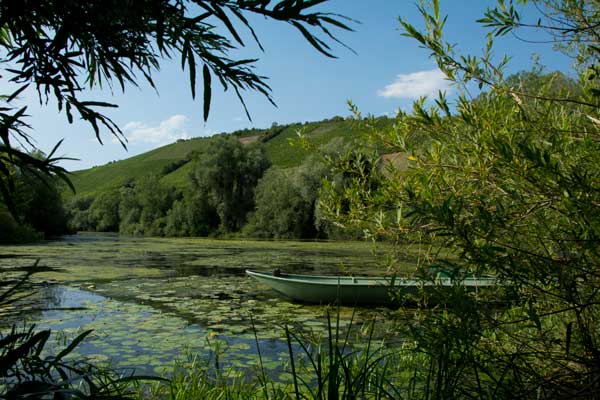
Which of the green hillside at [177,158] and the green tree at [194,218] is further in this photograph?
the green hillside at [177,158]

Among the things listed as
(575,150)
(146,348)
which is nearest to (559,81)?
(575,150)

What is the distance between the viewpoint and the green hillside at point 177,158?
5888 centimetres

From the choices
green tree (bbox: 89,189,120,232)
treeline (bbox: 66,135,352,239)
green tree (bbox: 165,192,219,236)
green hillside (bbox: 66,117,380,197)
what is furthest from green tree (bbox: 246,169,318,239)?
green tree (bbox: 89,189,120,232)

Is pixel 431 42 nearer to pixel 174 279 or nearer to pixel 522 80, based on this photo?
pixel 522 80

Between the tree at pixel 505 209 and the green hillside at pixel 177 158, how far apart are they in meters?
51.3

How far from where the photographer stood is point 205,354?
4.92 metres

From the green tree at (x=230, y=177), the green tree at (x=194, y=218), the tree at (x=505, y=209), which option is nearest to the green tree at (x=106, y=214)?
the green tree at (x=194, y=218)

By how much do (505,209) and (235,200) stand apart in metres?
35.7

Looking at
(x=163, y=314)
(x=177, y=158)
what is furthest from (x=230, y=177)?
(x=177, y=158)

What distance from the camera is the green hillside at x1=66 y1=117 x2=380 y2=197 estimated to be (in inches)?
2318

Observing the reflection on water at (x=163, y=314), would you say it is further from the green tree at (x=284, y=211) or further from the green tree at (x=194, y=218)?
the green tree at (x=194, y=218)

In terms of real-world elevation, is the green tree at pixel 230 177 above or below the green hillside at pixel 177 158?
below

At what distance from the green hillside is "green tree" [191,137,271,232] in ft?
54.0

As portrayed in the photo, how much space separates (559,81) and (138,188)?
4827 cm
